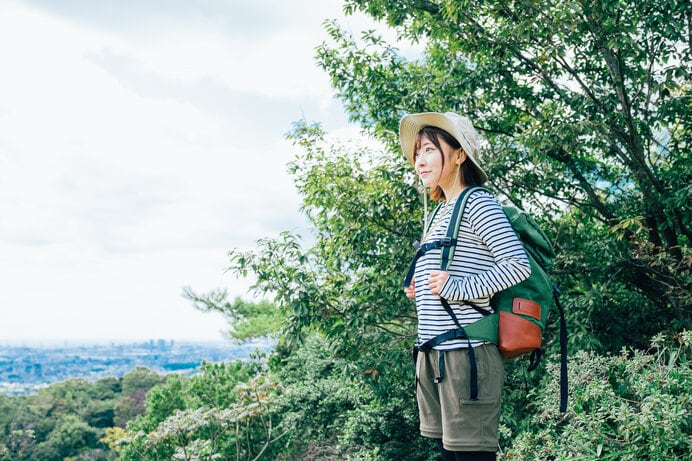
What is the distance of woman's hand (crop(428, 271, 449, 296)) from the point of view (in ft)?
5.01

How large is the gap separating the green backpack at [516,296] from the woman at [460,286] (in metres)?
0.02

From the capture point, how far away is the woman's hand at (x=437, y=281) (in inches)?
60.1

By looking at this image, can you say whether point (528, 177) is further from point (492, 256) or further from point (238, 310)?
point (238, 310)

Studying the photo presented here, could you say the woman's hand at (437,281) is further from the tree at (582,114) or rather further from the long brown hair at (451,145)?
the tree at (582,114)

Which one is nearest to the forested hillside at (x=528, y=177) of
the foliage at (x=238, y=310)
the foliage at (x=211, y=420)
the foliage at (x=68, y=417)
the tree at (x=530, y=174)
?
the tree at (x=530, y=174)

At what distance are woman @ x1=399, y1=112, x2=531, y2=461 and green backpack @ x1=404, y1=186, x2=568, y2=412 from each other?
0.05 feet

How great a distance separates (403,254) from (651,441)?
259 centimetres

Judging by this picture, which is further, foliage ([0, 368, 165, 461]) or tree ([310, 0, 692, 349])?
foliage ([0, 368, 165, 461])

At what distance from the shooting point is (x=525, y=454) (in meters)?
3.18

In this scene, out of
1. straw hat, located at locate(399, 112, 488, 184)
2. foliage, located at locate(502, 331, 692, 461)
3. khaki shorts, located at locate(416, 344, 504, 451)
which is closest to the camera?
khaki shorts, located at locate(416, 344, 504, 451)

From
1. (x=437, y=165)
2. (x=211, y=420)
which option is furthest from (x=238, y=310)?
(x=437, y=165)

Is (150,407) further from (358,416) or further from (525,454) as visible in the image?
(525,454)

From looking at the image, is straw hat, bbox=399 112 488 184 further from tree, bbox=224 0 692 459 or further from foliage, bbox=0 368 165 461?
foliage, bbox=0 368 165 461

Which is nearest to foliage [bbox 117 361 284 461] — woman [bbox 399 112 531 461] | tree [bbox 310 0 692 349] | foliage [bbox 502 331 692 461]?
tree [bbox 310 0 692 349]
